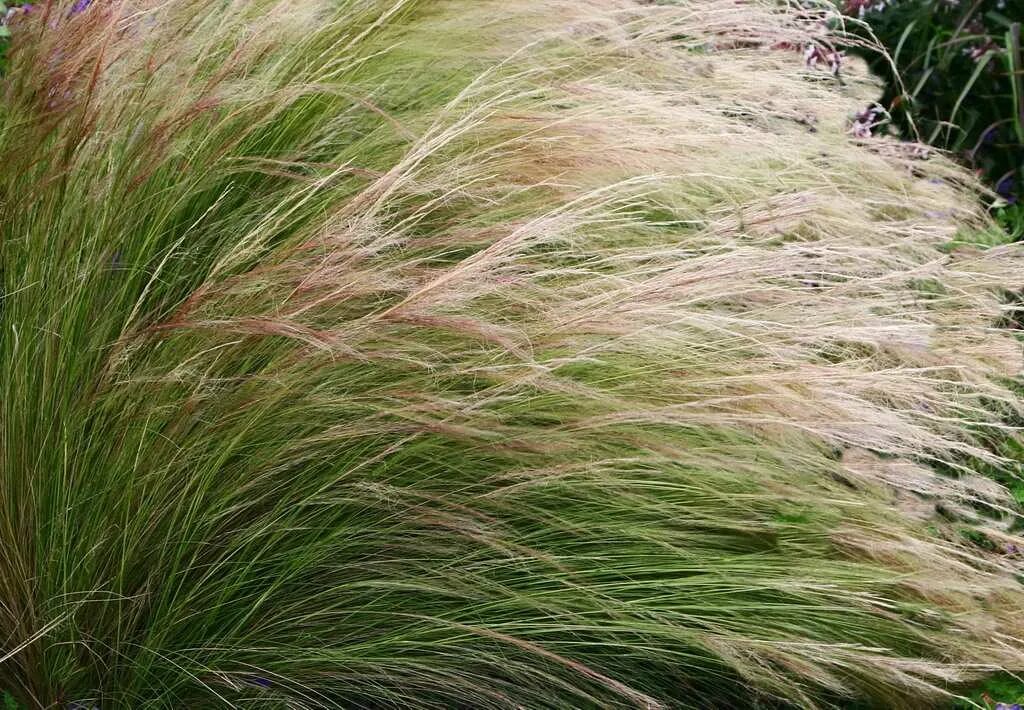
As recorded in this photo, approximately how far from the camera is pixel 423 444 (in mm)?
1859

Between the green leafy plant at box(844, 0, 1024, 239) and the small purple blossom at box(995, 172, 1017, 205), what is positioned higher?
the green leafy plant at box(844, 0, 1024, 239)

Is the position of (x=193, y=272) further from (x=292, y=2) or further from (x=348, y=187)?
(x=292, y=2)

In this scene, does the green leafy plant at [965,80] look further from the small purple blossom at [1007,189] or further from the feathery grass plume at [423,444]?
the feathery grass plume at [423,444]

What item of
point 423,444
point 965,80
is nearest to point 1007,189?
point 965,80

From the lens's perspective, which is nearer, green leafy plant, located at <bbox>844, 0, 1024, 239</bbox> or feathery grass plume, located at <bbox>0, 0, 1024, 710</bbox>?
feathery grass plume, located at <bbox>0, 0, 1024, 710</bbox>

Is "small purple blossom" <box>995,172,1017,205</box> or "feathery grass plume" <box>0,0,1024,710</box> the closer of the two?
"feathery grass plume" <box>0,0,1024,710</box>

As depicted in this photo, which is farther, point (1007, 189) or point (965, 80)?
point (965, 80)

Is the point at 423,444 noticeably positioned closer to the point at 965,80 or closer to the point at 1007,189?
the point at 1007,189

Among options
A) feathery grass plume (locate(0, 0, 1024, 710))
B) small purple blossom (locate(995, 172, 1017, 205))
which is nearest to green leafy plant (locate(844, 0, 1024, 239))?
small purple blossom (locate(995, 172, 1017, 205))

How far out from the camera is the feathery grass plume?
5.90 ft

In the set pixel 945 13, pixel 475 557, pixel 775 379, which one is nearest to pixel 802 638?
pixel 775 379

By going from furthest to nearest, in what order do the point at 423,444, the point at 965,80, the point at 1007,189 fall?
the point at 965,80
the point at 1007,189
the point at 423,444

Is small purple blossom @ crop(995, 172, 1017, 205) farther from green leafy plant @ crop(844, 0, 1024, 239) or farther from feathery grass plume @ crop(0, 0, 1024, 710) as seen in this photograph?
feathery grass plume @ crop(0, 0, 1024, 710)

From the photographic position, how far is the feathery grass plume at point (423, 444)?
5.90 ft
